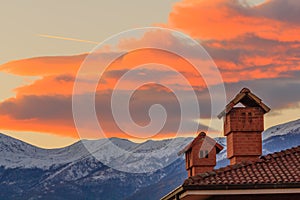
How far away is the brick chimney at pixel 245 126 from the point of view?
36250 millimetres

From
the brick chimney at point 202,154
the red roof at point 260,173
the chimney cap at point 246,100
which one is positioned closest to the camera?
the red roof at point 260,173

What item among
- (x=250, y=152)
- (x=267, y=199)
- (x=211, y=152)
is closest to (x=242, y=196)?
(x=267, y=199)

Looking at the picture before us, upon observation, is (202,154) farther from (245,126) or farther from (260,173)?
(260,173)

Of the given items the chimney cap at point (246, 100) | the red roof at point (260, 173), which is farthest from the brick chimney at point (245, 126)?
the red roof at point (260, 173)

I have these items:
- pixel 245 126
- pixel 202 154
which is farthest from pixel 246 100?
pixel 202 154

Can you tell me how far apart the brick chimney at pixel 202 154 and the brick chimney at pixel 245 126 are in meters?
4.97

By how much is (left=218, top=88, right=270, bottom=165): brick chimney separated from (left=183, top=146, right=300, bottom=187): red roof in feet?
13.0

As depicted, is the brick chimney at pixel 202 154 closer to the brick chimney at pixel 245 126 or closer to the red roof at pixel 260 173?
the brick chimney at pixel 245 126

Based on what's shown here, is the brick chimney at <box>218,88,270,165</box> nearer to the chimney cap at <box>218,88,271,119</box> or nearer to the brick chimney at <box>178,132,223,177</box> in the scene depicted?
the chimney cap at <box>218,88,271,119</box>

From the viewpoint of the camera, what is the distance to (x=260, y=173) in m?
30.6

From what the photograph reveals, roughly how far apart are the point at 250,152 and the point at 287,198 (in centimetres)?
647

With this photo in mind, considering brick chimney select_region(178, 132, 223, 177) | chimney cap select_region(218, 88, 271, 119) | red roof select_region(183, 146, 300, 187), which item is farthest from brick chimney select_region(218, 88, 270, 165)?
brick chimney select_region(178, 132, 223, 177)

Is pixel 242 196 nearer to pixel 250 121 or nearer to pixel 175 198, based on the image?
pixel 175 198

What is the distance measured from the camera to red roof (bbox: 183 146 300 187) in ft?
97.0
